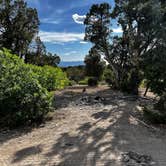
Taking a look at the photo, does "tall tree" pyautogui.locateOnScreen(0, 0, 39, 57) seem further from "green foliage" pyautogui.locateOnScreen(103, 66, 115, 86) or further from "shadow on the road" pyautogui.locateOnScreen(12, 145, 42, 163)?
"shadow on the road" pyautogui.locateOnScreen(12, 145, 42, 163)

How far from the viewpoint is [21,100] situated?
8.54 metres

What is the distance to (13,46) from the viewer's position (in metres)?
26.8

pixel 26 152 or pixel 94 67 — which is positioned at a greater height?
pixel 94 67

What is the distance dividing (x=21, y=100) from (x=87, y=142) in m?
2.62

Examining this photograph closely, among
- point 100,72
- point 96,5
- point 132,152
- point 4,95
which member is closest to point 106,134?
point 132,152

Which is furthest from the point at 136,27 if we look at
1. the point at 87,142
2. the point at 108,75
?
the point at 87,142

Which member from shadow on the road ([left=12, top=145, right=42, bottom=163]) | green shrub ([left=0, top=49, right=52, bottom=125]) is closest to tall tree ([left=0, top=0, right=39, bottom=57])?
green shrub ([left=0, top=49, right=52, bottom=125])

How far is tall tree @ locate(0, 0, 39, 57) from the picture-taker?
25.0m

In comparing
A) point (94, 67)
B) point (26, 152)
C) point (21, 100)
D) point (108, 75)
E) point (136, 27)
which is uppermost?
point (136, 27)

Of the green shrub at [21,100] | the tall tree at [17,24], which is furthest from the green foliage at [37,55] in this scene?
the green shrub at [21,100]

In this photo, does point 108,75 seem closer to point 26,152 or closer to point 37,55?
point 37,55

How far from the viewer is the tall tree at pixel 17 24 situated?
25.0 meters

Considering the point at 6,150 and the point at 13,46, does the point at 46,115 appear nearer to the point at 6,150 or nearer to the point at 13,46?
the point at 6,150

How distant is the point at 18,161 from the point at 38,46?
23596 millimetres
